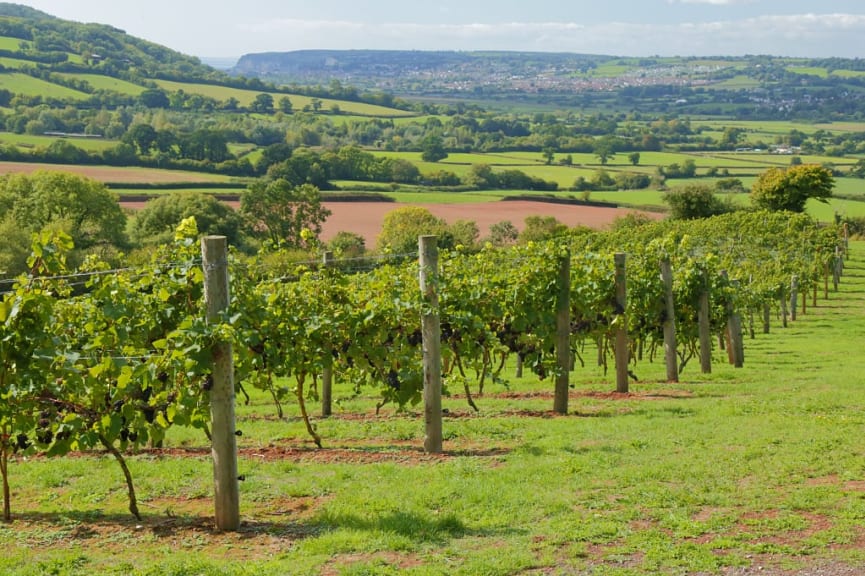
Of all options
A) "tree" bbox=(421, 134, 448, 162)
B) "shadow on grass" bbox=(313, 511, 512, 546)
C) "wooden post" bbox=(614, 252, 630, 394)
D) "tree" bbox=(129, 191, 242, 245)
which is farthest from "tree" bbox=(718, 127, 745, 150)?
"shadow on grass" bbox=(313, 511, 512, 546)

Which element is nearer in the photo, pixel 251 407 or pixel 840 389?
pixel 840 389

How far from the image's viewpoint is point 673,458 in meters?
10.8

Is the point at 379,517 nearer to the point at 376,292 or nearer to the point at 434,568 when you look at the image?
the point at 434,568

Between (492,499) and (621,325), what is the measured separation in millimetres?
7899

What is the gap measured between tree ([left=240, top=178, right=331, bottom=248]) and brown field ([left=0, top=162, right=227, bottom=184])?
21.0 m

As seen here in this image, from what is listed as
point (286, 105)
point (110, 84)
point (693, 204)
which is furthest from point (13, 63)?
point (693, 204)

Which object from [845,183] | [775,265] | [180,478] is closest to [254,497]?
[180,478]

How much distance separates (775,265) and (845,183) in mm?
77527

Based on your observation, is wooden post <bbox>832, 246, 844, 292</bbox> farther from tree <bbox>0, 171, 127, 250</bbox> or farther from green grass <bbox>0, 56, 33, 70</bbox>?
green grass <bbox>0, 56, 33, 70</bbox>

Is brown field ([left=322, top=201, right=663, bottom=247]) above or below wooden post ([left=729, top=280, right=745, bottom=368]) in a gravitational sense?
below

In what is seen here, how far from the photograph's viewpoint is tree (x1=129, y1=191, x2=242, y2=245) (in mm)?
70500

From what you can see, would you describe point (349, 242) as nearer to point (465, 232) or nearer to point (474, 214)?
point (465, 232)

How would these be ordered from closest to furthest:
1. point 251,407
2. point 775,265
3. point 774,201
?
point 251,407 < point 775,265 < point 774,201

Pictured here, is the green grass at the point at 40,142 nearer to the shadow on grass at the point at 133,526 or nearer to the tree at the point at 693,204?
the tree at the point at 693,204
